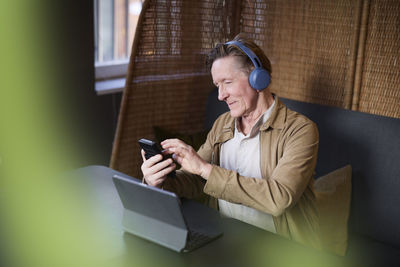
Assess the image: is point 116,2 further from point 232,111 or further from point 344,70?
point 232,111

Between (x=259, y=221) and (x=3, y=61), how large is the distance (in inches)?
58.3

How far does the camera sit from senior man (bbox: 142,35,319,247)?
145 cm

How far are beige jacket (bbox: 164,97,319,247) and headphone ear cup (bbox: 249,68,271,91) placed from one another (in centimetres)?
10

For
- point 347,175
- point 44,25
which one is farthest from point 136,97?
point 347,175

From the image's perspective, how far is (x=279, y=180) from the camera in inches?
58.6

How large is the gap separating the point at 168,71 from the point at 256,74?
911 mm

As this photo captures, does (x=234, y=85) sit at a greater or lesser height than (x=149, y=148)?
greater

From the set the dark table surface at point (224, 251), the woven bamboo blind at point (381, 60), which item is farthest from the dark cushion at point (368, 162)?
the dark table surface at point (224, 251)

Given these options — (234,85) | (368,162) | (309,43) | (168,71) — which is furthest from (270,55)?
(234,85)

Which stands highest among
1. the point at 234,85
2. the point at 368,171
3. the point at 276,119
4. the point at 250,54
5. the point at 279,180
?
the point at 250,54

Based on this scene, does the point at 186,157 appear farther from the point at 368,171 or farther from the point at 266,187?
the point at 368,171

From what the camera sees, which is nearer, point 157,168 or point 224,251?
point 224,251

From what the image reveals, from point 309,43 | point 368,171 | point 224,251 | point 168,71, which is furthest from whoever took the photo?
point 168,71

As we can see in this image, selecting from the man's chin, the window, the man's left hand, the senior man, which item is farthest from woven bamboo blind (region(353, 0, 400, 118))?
the window
